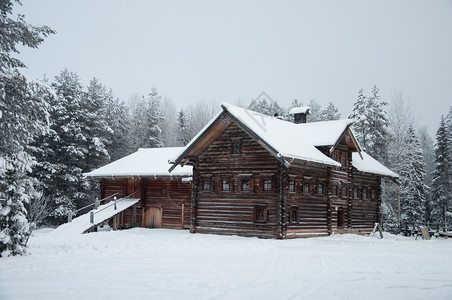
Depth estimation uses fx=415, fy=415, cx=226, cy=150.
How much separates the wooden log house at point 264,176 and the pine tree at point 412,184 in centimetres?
1863

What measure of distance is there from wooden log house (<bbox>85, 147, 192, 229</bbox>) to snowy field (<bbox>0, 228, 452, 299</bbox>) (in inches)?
504

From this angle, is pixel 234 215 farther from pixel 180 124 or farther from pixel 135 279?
pixel 180 124

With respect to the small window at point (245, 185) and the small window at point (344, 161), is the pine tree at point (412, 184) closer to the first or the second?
the small window at point (344, 161)

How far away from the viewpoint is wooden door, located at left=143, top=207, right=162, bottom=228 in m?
34.8

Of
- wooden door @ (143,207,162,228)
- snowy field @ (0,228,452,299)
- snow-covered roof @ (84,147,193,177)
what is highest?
snow-covered roof @ (84,147,193,177)

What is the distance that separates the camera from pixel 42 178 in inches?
1635

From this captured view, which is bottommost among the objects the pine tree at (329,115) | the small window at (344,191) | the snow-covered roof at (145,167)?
the small window at (344,191)

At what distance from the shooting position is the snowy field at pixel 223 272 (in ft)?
34.6

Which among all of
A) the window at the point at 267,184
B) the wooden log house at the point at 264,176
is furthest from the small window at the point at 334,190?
the window at the point at 267,184

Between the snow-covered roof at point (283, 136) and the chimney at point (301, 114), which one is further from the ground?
the chimney at point (301, 114)

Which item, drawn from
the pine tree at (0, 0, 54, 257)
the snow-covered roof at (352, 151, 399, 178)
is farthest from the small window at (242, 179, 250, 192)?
the pine tree at (0, 0, 54, 257)

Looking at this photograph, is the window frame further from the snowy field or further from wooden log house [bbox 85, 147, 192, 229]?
wooden log house [bbox 85, 147, 192, 229]

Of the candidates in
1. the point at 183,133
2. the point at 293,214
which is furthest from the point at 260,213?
the point at 183,133

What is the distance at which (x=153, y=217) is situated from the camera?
35.2 metres
